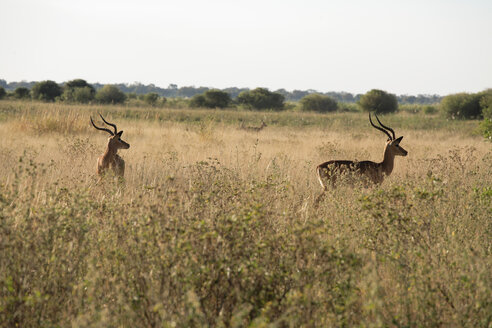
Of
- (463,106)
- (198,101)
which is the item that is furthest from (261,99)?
(463,106)

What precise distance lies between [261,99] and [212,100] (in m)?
6.75

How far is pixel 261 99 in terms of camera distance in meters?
53.6

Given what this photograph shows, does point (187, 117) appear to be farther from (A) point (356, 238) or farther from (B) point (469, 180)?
(A) point (356, 238)

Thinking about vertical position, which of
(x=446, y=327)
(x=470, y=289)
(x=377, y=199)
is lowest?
(x=446, y=327)

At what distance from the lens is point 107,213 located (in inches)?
177

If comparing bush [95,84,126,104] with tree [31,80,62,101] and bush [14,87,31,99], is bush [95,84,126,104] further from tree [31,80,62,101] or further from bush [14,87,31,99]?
bush [14,87,31,99]

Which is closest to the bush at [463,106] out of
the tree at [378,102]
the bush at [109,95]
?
the tree at [378,102]

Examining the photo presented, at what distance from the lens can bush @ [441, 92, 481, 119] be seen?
1531 inches

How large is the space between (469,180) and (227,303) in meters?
6.08

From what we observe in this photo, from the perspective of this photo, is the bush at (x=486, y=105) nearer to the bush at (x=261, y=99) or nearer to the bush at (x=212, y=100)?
the bush at (x=261, y=99)

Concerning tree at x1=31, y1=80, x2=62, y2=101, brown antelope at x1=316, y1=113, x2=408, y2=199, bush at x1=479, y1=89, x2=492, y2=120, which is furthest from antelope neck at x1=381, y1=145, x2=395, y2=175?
tree at x1=31, y1=80, x2=62, y2=101

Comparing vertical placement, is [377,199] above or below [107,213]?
above

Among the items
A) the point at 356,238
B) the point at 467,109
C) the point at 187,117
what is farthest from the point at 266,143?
the point at 467,109

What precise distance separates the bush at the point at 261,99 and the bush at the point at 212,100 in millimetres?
2985
